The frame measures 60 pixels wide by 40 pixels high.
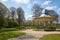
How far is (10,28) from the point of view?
344 inches

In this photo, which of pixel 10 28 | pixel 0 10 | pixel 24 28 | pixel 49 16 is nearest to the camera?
pixel 0 10

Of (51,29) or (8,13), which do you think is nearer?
(8,13)

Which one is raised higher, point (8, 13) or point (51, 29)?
point (8, 13)

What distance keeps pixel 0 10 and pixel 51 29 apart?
4.55m

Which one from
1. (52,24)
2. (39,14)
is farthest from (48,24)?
(39,14)

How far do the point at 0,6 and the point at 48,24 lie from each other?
5436 mm

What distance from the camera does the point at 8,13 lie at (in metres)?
9.29

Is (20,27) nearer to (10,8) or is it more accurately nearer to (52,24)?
(10,8)

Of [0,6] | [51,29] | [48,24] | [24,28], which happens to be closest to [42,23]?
[48,24]

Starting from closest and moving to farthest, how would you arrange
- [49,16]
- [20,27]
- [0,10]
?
[0,10] < [20,27] < [49,16]

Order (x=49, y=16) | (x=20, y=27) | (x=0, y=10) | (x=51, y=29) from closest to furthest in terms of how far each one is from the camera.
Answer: (x=0, y=10)
(x=20, y=27)
(x=51, y=29)
(x=49, y=16)

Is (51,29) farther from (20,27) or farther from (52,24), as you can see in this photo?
(20,27)

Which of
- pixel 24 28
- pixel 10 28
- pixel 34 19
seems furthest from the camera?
pixel 34 19

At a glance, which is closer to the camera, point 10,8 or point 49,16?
point 10,8
